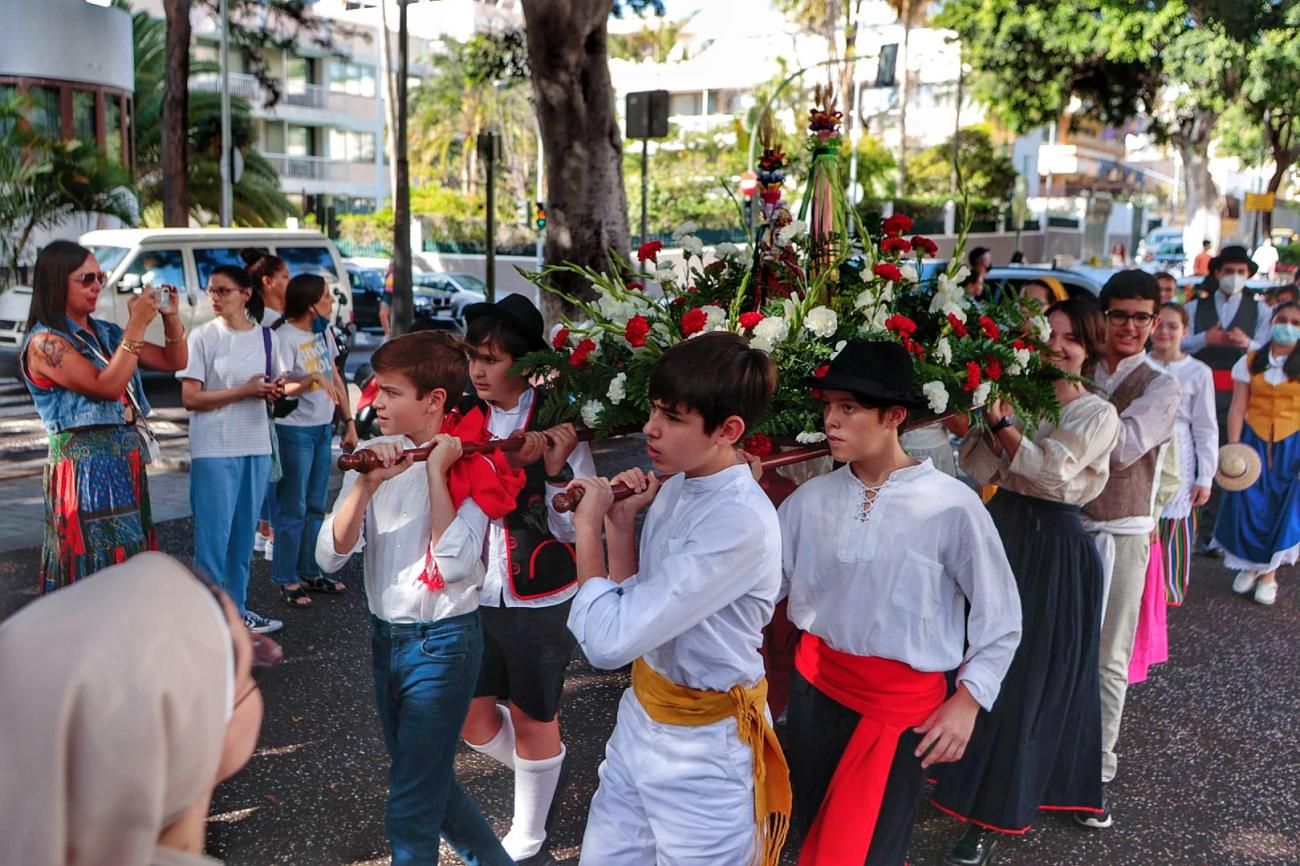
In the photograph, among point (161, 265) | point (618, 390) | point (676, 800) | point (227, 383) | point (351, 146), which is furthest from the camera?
point (351, 146)

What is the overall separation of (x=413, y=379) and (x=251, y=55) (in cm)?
2478

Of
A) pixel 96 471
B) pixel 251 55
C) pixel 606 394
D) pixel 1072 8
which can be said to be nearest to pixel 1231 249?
pixel 606 394

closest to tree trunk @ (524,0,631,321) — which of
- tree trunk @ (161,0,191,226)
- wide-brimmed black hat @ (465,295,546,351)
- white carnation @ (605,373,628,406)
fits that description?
wide-brimmed black hat @ (465,295,546,351)

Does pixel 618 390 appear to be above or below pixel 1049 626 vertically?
above

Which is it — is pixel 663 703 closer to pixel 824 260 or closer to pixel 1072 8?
pixel 824 260

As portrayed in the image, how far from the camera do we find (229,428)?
568 centimetres

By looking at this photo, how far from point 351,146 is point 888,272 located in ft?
183

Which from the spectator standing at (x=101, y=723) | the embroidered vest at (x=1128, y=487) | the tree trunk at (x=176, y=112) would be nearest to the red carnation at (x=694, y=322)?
the embroidered vest at (x=1128, y=487)

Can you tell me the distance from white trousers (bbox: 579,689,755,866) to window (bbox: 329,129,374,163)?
184ft

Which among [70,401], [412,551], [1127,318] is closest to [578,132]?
[70,401]

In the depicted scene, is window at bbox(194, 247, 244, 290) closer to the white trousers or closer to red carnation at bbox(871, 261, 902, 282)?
red carnation at bbox(871, 261, 902, 282)

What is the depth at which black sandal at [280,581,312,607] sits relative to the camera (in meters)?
6.61

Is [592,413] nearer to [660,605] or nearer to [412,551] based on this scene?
[412,551]

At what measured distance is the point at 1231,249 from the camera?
1030cm
